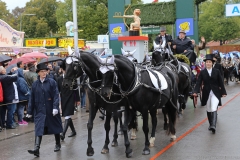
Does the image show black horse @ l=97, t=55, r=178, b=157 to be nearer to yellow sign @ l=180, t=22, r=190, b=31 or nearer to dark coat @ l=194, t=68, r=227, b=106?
dark coat @ l=194, t=68, r=227, b=106

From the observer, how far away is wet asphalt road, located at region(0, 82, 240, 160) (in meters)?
7.30

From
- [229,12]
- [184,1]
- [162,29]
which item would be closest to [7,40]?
[184,1]

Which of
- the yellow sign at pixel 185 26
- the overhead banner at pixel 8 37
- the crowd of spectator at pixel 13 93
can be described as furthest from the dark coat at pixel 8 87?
the yellow sign at pixel 185 26

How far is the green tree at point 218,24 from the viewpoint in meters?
55.7

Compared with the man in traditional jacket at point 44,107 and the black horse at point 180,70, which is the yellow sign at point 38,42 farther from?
the man in traditional jacket at point 44,107

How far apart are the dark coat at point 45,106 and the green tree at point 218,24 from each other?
168ft

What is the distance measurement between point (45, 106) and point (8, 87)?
3906 mm

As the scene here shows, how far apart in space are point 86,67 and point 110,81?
62 centimetres

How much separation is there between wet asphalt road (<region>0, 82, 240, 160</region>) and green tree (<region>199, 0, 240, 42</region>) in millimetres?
46797

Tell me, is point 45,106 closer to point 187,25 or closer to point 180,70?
point 180,70

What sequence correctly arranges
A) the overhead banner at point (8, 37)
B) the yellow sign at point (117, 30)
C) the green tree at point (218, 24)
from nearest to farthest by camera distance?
the overhead banner at point (8, 37)
the yellow sign at point (117, 30)
the green tree at point (218, 24)

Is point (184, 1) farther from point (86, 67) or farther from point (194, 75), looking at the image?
point (86, 67)

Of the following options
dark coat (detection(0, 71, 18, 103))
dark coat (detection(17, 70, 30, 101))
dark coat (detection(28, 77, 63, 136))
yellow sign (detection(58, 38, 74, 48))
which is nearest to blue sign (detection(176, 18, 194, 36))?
dark coat (detection(17, 70, 30, 101))

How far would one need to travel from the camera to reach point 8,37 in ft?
73.2
